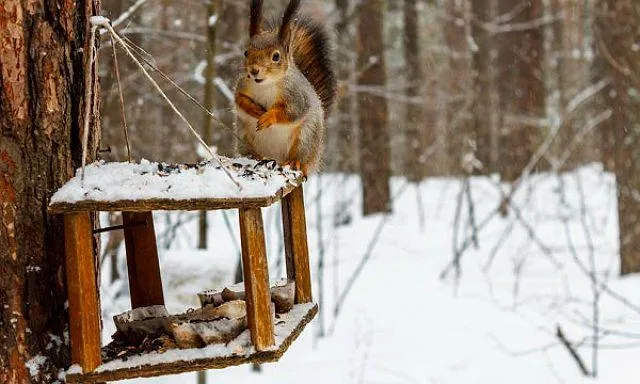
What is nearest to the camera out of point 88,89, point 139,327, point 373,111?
point 88,89

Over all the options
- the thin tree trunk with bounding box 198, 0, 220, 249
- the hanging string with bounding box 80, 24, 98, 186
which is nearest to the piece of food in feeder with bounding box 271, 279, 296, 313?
the hanging string with bounding box 80, 24, 98, 186

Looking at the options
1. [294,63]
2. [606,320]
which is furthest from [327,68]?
[606,320]

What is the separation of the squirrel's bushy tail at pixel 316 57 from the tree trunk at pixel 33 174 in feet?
3.08

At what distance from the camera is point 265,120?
2398 mm

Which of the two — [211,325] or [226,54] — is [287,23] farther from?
[226,54]

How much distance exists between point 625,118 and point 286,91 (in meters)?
5.14

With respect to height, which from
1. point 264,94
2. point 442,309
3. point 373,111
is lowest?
point 442,309

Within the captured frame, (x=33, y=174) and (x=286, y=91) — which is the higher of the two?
(x=286, y=91)

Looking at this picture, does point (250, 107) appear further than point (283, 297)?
Yes

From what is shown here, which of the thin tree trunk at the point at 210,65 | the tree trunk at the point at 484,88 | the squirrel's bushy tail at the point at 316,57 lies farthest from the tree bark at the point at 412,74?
the squirrel's bushy tail at the point at 316,57

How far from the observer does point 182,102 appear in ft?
27.7

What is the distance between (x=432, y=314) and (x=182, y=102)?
3.55 metres

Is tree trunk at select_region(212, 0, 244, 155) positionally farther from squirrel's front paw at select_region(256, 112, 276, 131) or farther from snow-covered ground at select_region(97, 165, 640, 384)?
squirrel's front paw at select_region(256, 112, 276, 131)

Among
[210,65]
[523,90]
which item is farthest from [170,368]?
[523,90]
